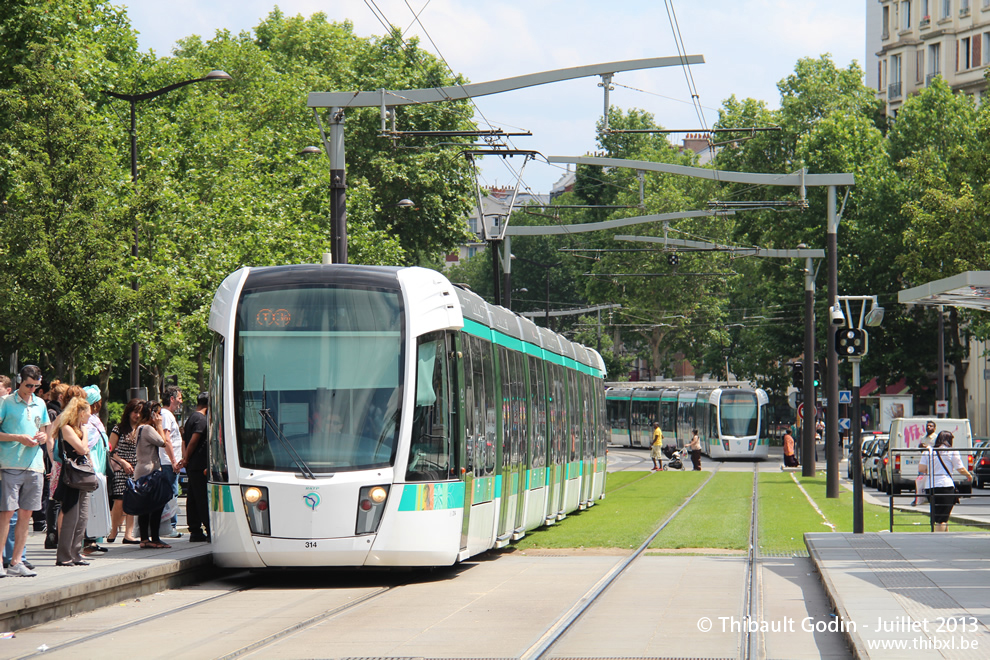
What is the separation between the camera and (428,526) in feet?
43.2

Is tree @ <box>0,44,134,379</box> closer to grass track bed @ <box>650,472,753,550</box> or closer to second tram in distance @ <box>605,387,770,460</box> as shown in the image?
grass track bed @ <box>650,472,753,550</box>

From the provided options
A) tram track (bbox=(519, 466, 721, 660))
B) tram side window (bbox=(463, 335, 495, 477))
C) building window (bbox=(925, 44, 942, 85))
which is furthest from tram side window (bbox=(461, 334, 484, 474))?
building window (bbox=(925, 44, 942, 85))

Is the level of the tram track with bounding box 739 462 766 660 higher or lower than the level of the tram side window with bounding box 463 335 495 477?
lower

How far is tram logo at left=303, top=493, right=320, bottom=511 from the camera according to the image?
12.7 meters

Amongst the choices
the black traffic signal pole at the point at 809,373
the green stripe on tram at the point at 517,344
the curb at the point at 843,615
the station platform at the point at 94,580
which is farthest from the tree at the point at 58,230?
the black traffic signal pole at the point at 809,373

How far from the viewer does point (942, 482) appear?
803 inches

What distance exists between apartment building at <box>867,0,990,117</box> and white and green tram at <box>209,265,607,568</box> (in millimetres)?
52999

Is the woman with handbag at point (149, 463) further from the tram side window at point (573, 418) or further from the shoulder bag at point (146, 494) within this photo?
the tram side window at point (573, 418)

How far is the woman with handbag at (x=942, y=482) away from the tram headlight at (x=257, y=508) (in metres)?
11.0

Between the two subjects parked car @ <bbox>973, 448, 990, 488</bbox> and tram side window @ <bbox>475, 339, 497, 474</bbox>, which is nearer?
tram side window @ <bbox>475, 339, 497, 474</bbox>

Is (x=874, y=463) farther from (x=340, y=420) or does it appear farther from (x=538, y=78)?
(x=340, y=420)

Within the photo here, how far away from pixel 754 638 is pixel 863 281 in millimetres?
46171

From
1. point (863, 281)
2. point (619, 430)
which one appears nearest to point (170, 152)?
point (863, 281)

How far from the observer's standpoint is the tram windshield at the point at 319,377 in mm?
12945
